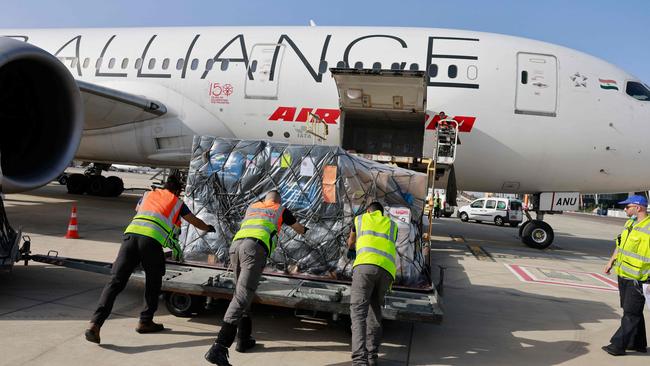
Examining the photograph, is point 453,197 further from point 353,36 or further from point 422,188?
point 422,188

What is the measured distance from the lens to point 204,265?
5840 mm

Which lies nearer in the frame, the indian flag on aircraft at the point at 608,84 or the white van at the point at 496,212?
the indian flag on aircraft at the point at 608,84

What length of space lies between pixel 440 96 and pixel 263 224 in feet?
24.5

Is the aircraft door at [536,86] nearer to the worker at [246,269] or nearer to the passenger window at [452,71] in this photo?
the passenger window at [452,71]

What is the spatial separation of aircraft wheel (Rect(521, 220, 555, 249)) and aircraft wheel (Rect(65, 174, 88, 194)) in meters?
16.4

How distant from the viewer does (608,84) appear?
11078 mm

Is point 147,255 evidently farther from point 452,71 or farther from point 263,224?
point 452,71

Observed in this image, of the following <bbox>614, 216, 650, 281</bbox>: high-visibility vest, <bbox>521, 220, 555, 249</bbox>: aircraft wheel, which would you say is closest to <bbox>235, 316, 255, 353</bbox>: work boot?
<bbox>614, 216, 650, 281</bbox>: high-visibility vest

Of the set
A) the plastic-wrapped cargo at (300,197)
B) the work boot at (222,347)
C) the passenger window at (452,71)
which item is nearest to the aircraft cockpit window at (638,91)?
the passenger window at (452,71)

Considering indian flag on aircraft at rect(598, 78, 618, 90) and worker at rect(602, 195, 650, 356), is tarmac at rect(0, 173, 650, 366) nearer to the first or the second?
worker at rect(602, 195, 650, 356)

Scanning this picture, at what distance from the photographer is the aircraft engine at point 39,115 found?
767 cm

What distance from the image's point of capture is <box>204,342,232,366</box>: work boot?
4.01 meters

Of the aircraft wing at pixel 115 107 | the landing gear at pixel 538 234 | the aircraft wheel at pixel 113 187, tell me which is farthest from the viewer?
the aircraft wheel at pixel 113 187

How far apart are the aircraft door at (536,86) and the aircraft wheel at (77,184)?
16.5 meters
